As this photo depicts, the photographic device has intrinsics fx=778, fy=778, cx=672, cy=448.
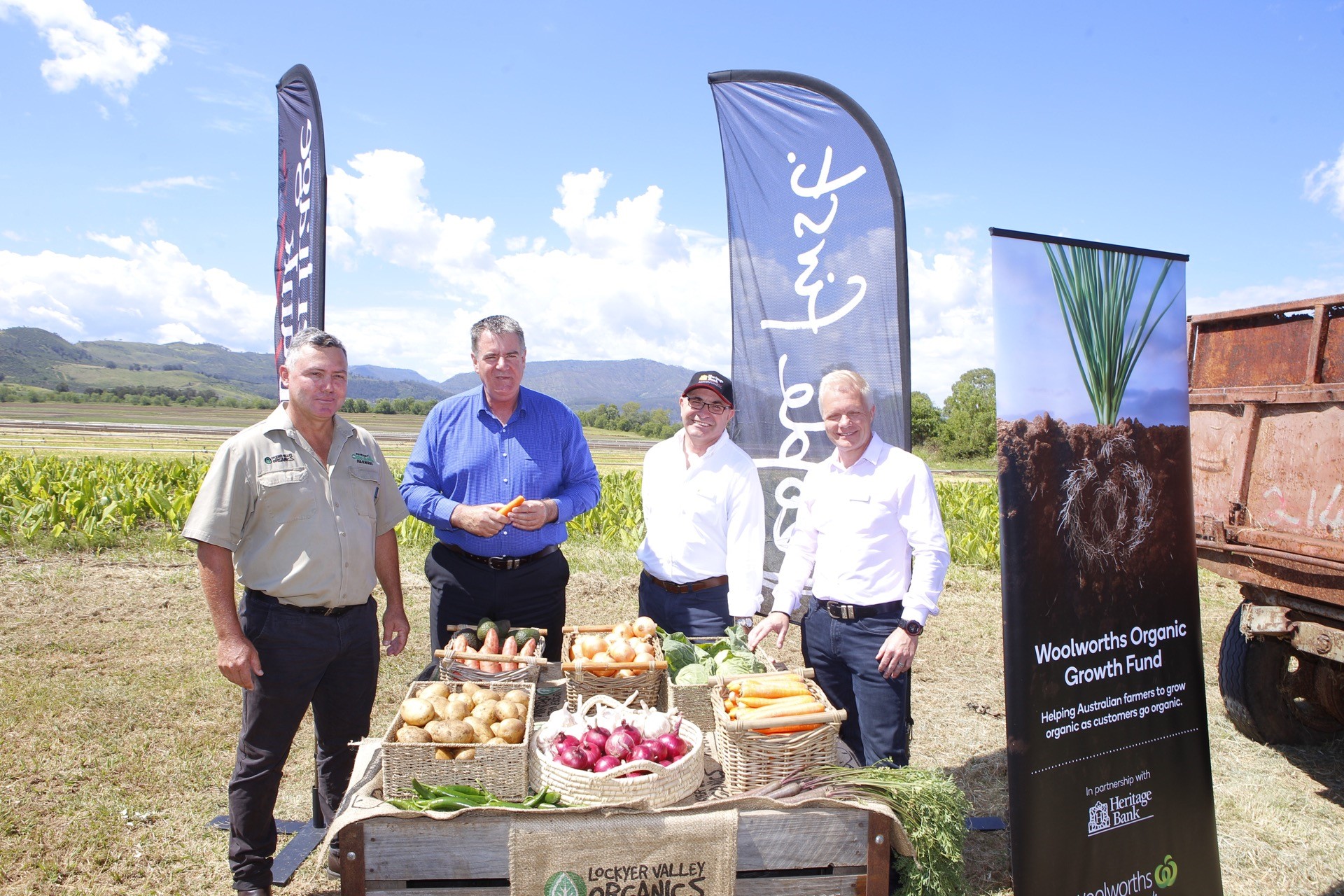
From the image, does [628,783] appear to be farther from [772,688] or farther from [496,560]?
[496,560]

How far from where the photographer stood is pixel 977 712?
605 centimetres

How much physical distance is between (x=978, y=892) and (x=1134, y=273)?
9.52 feet

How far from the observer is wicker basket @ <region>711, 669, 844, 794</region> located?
103 inches

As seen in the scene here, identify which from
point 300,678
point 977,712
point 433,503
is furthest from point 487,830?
point 977,712

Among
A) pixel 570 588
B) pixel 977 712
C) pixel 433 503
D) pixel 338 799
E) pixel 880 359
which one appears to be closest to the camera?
pixel 338 799

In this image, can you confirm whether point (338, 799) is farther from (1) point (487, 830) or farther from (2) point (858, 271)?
(2) point (858, 271)

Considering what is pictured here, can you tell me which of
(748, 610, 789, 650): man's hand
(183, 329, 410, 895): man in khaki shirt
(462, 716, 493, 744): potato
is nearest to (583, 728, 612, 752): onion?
(462, 716, 493, 744): potato

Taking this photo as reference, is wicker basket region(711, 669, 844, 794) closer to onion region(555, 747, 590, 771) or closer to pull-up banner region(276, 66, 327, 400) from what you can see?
onion region(555, 747, 590, 771)

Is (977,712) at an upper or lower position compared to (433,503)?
lower

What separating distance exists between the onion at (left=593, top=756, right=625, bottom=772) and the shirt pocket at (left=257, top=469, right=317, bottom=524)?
5.37ft

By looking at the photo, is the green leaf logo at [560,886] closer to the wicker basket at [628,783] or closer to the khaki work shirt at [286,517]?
the wicker basket at [628,783]

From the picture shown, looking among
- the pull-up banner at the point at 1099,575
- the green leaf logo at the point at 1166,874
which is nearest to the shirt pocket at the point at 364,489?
the pull-up banner at the point at 1099,575

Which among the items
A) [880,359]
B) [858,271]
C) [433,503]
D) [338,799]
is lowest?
→ [338,799]

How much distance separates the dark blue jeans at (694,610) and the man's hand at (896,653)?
95cm
